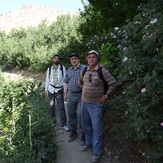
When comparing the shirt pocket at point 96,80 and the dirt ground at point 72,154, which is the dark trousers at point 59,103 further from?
the shirt pocket at point 96,80

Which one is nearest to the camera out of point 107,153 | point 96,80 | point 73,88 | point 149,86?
point 149,86

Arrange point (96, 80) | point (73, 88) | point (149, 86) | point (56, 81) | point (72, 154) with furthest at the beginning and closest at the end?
point (56, 81) → point (73, 88) → point (72, 154) → point (96, 80) → point (149, 86)

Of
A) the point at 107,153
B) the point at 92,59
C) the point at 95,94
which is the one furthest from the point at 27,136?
the point at 92,59

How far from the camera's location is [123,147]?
3.08 metres

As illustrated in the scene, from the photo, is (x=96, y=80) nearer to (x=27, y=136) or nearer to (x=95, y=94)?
(x=95, y=94)

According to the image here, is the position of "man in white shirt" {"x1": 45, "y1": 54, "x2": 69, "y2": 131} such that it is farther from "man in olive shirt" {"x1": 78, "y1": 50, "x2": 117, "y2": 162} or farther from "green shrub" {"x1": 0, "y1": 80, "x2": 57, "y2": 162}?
"man in olive shirt" {"x1": 78, "y1": 50, "x2": 117, "y2": 162}

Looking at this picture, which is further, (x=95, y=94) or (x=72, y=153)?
(x=72, y=153)

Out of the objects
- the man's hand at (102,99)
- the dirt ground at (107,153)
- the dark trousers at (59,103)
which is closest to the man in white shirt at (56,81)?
the dark trousers at (59,103)

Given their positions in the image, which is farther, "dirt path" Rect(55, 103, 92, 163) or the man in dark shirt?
the man in dark shirt

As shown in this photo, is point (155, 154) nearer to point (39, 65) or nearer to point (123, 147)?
point (123, 147)

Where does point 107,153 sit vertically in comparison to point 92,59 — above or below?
below

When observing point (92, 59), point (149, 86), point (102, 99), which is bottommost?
point (102, 99)

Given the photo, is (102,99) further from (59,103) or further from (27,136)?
(59,103)

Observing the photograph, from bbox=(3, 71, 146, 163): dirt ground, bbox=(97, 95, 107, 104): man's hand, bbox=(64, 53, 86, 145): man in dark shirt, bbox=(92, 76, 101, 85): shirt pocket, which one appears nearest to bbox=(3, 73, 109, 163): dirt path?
A: bbox=(3, 71, 146, 163): dirt ground
